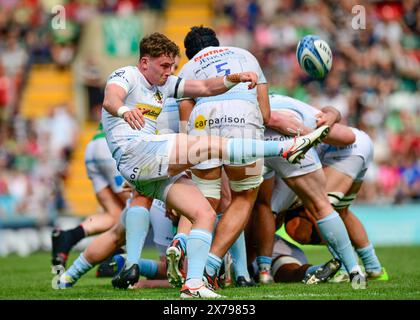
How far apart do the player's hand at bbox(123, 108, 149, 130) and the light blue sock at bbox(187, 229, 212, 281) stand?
3.01 feet

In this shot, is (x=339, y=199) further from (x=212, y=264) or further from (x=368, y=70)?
(x=368, y=70)

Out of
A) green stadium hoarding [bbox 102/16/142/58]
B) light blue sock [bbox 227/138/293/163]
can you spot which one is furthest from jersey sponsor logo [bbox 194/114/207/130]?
green stadium hoarding [bbox 102/16/142/58]

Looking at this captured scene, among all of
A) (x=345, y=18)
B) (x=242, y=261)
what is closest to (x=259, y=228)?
(x=242, y=261)

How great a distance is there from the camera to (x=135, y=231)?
27.2 feet

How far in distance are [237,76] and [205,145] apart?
724 millimetres

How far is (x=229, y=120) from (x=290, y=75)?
11388 millimetres

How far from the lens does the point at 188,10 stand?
2312 centimetres

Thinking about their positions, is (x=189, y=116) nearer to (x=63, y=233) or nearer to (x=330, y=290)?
(x=330, y=290)

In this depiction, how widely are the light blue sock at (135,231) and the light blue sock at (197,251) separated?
113 centimetres

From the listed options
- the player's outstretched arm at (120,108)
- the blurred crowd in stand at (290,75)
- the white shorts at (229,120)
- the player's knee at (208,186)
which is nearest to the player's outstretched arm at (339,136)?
the white shorts at (229,120)

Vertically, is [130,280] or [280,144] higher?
[280,144]

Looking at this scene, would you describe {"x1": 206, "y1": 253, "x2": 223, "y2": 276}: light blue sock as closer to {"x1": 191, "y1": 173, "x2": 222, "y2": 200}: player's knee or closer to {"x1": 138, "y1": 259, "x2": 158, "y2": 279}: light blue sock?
{"x1": 191, "y1": 173, "x2": 222, "y2": 200}: player's knee

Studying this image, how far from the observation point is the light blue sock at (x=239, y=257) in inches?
334

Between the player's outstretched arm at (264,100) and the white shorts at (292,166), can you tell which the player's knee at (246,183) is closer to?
the white shorts at (292,166)
